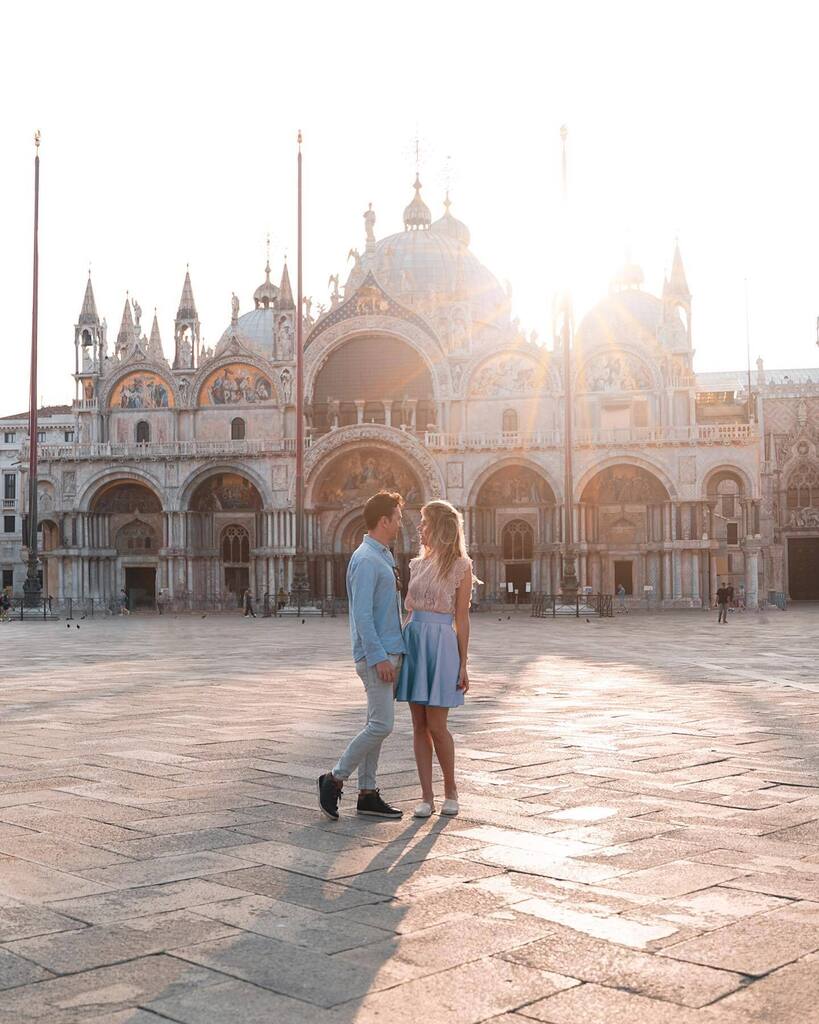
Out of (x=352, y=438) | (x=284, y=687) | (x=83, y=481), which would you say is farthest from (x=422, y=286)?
(x=284, y=687)

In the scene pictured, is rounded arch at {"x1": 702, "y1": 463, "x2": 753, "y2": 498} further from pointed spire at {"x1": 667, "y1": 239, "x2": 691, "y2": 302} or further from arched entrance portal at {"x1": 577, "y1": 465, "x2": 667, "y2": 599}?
pointed spire at {"x1": 667, "y1": 239, "x2": 691, "y2": 302}

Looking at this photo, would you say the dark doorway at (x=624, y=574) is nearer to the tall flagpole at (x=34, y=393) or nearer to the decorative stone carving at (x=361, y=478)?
the decorative stone carving at (x=361, y=478)

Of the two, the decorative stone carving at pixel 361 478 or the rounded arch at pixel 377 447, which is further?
the decorative stone carving at pixel 361 478

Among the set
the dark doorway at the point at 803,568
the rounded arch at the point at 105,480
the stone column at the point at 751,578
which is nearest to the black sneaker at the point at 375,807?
the stone column at the point at 751,578

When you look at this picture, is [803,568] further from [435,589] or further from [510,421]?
[435,589]

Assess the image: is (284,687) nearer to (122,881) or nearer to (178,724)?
(178,724)

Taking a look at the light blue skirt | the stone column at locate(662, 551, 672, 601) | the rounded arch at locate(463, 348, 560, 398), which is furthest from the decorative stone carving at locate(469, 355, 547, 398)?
the light blue skirt

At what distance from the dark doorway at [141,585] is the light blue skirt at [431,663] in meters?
50.8

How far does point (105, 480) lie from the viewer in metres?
55.9

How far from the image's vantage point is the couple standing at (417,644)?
7.35 metres

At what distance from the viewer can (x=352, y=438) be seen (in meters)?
53.2

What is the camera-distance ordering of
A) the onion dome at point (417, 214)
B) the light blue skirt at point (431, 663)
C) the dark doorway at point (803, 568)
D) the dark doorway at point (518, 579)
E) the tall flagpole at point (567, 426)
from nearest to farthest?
the light blue skirt at point (431, 663) → the tall flagpole at point (567, 426) → the dark doorway at point (518, 579) → the dark doorway at point (803, 568) → the onion dome at point (417, 214)

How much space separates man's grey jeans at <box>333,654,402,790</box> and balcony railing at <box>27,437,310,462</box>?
4664 centimetres

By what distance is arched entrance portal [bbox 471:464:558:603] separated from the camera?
53125 mm
